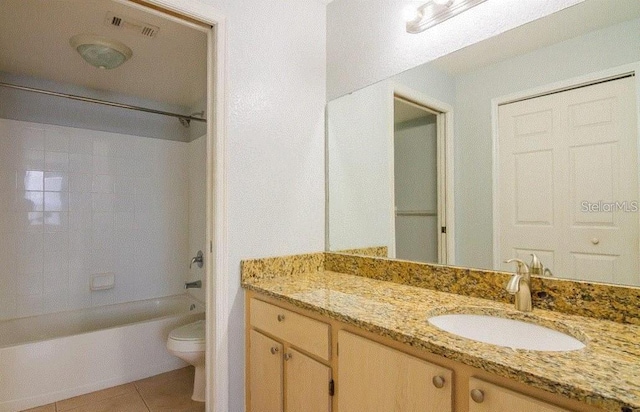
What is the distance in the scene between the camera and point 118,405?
204 centimetres

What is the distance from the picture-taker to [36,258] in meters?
2.57

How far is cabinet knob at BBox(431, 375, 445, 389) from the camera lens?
0.84 meters

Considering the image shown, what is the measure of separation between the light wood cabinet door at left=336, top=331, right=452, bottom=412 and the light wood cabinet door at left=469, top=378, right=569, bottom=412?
0.06 meters

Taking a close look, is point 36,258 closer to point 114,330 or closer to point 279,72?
point 114,330

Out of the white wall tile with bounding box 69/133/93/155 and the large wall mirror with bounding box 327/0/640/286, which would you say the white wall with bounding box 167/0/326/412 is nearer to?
the large wall mirror with bounding box 327/0/640/286

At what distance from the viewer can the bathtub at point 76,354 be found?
1957 millimetres

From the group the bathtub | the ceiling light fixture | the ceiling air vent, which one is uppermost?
the ceiling air vent

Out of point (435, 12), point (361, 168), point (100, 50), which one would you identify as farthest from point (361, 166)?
point (100, 50)

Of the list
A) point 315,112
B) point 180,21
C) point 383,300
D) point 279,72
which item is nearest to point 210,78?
point 180,21

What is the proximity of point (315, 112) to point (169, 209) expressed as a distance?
2.01 metres

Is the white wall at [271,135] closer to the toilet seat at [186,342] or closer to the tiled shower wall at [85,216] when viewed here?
the toilet seat at [186,342]

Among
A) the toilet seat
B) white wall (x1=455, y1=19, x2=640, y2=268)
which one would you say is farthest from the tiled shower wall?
white wall (x1=455, y1=19, x2=640, y2=268)

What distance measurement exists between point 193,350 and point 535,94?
2.19 m

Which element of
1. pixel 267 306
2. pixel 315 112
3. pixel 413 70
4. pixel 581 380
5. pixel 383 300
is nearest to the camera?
pixel 581 380
